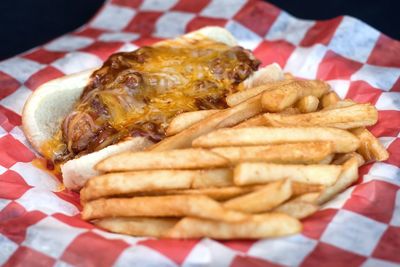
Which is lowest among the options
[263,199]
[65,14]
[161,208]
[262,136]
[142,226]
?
[65,14]

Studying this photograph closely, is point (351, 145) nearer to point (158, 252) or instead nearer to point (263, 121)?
point (263, 121)

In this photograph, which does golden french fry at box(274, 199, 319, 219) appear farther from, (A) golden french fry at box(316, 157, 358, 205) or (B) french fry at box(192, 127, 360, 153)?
(B) french fry at box(192, 127, 360, 153)

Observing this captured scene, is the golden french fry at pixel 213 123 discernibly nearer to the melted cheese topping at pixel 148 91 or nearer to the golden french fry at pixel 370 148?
the melted cheese topping at pixel 148 91

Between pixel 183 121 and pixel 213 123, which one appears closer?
pixel 213 123

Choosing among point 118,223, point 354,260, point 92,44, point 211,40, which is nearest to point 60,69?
point 92,44

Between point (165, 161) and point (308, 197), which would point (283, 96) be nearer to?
point (308, 197)

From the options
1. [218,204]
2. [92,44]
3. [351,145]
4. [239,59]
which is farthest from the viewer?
[92,44]

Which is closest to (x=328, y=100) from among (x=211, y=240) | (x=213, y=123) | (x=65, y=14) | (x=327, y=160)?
(x=327, y=160)
